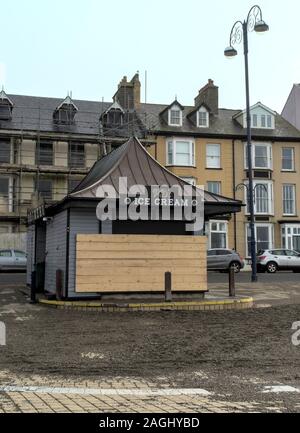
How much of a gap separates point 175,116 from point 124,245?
27.6m

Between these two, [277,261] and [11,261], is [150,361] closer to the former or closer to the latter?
[11,261]

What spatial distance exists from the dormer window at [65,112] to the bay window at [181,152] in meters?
7.32

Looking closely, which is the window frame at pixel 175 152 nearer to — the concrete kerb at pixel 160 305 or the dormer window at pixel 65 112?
the dormer window at pixel 65 112

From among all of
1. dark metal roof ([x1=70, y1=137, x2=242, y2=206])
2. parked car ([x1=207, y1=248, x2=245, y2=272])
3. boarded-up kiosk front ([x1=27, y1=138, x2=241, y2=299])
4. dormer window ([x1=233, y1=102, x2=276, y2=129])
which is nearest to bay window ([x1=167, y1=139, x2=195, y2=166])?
dormer window ([x1=233, y1=102, x2=276, y2=129])

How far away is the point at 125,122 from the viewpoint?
41.0 m

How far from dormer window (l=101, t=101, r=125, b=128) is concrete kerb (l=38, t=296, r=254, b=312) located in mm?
26817

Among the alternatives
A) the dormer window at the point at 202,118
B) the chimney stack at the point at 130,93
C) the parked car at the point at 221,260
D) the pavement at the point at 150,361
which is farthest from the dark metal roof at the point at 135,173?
the chimney stack at the point at 130,93

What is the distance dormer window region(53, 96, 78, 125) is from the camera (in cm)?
3931

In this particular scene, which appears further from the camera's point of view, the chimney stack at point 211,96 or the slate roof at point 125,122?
the chimney stack at point 211,96

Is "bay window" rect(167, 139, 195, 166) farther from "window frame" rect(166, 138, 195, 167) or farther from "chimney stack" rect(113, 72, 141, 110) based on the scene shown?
"chimney stack" rect(113, 72, 141, 110)

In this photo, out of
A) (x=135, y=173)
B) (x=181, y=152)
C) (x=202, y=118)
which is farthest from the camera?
(x=202, y=118)

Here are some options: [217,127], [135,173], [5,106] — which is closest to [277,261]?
[217,127]

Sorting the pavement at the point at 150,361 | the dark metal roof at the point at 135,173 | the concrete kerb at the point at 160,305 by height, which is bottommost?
the pavement at the point at 150,361

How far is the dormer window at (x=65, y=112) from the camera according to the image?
129 ft
